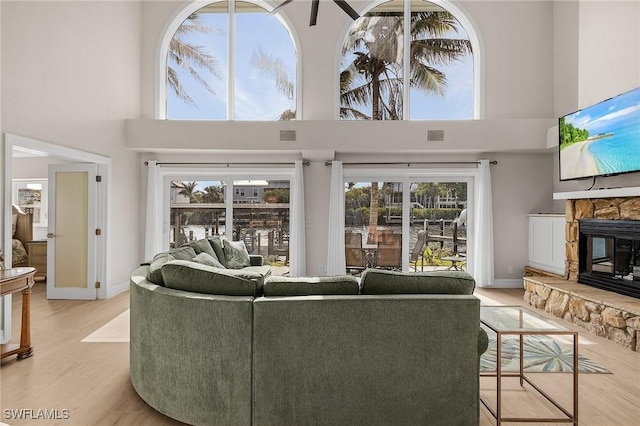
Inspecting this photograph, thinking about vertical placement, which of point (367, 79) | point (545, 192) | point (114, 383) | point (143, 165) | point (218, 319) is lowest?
point (114, 383)

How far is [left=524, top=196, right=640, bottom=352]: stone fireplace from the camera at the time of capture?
12.1 feet

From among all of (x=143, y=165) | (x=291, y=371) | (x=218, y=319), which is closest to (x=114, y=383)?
(x=218, y=319)

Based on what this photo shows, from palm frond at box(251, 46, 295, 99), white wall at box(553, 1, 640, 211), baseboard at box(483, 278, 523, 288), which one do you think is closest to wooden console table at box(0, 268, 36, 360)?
palm frond at box(251, 46, 295, 99)

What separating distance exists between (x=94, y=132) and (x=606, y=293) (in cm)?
659

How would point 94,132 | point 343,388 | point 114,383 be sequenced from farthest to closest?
1. point 94,132
2. point 114,383
3. point 343,388

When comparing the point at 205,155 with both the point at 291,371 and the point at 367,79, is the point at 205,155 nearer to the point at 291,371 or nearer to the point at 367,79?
the point at 367,79

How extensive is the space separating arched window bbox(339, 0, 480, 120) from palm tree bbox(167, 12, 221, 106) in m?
2.37

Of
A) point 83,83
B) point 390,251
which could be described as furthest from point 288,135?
point 83,83

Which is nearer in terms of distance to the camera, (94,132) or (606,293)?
(606,293)

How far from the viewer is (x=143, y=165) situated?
6.38m

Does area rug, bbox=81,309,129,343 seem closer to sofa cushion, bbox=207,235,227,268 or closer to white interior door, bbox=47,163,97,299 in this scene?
sofa cushion, bbox=207,235,227,268

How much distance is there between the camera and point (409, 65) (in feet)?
21.0

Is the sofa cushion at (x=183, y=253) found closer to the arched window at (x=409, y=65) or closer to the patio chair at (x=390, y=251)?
the patio chair at (x=390, y=251)

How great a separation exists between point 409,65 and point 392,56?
0.33 metres
